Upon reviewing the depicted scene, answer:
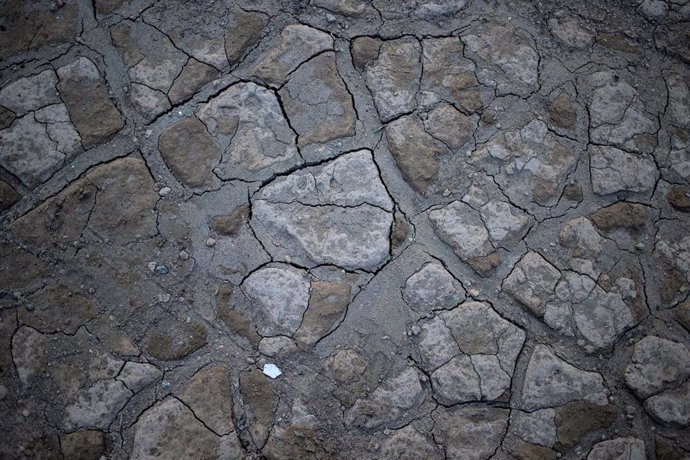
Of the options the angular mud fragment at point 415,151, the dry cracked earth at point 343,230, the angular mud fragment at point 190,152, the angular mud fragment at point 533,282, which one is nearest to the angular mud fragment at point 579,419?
the dry cracked earth at point 343,230

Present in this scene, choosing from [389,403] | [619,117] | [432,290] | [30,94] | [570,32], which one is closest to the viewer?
[389,403]

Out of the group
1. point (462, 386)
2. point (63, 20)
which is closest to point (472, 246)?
point (462, 386)

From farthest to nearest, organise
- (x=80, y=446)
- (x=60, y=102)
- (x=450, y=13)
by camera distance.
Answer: (x=450, y=13), (x=60, y=102), (x=80, y=446)

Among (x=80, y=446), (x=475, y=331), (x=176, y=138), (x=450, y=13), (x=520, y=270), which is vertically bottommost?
(x=80, y=446)

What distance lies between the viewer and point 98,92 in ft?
7.52

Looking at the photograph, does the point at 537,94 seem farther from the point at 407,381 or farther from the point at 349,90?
the point at 407,381

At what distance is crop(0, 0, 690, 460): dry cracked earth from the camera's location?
79.8 inches

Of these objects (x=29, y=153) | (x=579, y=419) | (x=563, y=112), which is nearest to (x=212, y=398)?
(x=29, y=153)

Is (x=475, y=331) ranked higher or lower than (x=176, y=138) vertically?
lower

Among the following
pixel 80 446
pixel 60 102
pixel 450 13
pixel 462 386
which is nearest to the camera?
pixel 80 446

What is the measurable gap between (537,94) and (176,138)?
161 cm

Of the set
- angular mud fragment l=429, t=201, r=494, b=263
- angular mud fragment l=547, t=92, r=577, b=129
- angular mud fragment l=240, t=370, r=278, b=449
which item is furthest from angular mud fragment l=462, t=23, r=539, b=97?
angular mud fragment l=240, t=370, r=278, b=449

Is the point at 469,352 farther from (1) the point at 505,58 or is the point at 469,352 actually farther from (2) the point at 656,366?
(1) the point at 505,58

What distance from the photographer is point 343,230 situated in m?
2.19
